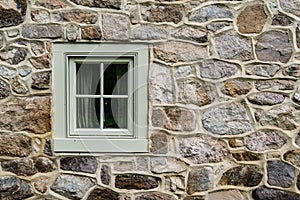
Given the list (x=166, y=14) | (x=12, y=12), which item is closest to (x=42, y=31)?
(x=12, y=12)

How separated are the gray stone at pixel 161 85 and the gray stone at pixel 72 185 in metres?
0.94

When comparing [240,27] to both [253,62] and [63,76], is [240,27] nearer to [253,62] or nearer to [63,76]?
[253,62]

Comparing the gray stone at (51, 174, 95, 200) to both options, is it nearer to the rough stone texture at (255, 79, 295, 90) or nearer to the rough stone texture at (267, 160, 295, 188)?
the rough stone texture at (267, 160, 295, 188)

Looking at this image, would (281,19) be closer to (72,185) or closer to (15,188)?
(72,185)

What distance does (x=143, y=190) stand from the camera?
4371mm

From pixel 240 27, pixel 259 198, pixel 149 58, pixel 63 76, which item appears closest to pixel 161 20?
pixel 149 58

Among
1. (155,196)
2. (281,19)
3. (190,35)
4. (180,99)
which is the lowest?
(155,196)

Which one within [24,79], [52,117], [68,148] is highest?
[24,79]

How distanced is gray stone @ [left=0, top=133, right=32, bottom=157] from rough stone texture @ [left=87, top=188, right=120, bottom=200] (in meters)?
0.67

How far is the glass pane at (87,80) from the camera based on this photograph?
440cm

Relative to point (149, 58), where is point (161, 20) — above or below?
above

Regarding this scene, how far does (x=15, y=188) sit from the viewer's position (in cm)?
439

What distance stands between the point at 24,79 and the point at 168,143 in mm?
1385

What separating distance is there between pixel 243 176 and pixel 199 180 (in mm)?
390
